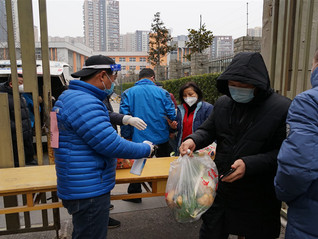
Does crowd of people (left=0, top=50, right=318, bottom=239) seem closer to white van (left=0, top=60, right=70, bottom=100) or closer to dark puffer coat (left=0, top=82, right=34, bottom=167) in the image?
dark puffer coat (left=0, top=82, right=34, bottom=167)

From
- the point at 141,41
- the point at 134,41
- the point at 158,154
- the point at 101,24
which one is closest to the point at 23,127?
the point at 158,154

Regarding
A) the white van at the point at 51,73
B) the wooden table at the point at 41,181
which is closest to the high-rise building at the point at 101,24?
the white van at the point at 51,73

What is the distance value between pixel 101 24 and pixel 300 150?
105906 millimetres

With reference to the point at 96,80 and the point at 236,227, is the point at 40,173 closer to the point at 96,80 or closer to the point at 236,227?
the point at 96,80

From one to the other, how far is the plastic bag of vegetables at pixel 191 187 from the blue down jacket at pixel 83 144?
1.31 feet

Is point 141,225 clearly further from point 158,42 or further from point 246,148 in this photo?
point 158,42

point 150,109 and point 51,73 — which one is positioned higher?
point 51,73

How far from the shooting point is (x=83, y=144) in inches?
64.8

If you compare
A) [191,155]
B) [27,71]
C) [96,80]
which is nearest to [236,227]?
[191,155]

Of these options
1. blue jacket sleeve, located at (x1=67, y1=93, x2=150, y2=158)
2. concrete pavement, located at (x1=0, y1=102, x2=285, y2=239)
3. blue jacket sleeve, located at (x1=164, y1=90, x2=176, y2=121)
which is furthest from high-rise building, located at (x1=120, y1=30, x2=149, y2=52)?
blue jacket sleeve, located at (x1=67, y1=93, x2=150, y2=158)

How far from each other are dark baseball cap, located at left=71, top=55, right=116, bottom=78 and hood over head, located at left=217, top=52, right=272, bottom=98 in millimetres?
832

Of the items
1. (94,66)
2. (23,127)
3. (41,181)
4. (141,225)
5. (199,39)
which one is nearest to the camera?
(94,66)

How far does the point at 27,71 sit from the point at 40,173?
3.45ft

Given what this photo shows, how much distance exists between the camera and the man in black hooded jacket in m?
1.59
